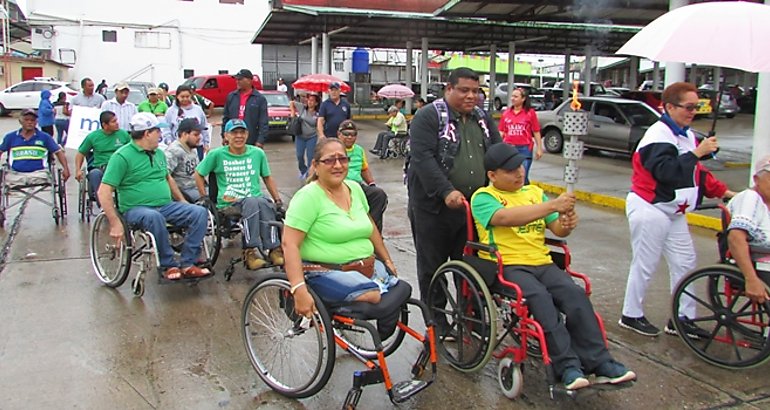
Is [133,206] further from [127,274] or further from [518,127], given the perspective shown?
[518,127]

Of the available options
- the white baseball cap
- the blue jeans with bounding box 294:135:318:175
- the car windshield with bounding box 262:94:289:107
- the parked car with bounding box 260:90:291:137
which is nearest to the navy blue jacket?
the blue jeans with bounding box 294:135:318:175

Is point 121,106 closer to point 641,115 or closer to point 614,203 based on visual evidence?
point 614,203

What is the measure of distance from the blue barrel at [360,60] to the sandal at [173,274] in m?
34.2

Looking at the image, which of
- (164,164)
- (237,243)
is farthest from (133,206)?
(237,243)

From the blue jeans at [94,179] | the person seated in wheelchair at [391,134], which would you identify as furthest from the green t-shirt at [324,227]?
the person seated in wheelchair at [391,134]

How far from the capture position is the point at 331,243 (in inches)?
141

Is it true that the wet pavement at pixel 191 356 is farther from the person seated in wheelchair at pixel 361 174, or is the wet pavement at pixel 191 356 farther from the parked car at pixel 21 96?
the parked car at pixel 21 96

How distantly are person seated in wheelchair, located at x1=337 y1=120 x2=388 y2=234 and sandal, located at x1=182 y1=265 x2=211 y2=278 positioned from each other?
5.32ft

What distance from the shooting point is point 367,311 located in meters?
3.33

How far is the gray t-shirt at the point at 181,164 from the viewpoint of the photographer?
21.1 ft

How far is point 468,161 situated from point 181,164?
3.53 meters

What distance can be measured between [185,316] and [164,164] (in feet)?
4.90

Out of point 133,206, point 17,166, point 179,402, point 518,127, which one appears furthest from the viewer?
point 518,127

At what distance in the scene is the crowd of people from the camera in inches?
135
